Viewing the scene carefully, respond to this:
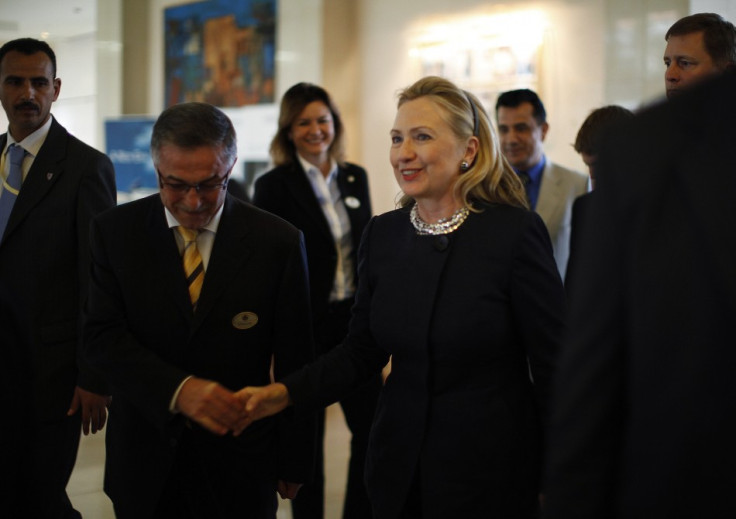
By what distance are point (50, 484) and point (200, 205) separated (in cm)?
150

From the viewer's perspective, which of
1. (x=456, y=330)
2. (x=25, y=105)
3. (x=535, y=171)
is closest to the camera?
(x=456, y=330)

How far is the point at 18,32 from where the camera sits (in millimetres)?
10453

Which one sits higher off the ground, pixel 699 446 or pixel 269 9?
pixel 269 9

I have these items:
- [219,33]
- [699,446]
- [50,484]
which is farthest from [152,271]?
[219,33]

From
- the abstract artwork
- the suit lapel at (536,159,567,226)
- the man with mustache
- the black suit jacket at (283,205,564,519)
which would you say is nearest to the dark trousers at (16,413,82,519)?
the man with mustache

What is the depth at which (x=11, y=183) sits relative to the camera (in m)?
3.17

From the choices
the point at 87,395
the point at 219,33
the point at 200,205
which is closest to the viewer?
the point at 200,205

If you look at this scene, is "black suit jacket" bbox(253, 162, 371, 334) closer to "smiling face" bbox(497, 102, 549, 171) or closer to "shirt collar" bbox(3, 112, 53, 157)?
"smiling face" bbox(497, 102, 549, 171)

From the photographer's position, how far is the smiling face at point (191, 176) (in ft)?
7.33

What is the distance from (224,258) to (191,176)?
25 cm

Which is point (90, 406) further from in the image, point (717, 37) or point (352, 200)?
point (717, 37)

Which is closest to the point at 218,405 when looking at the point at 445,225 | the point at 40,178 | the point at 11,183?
the point at 445,225

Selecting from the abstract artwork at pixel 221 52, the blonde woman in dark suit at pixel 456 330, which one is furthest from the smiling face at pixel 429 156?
the abstract artwork at pixel 221 52

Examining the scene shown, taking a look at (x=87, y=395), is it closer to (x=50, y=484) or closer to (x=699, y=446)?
(x=50, y=484)
